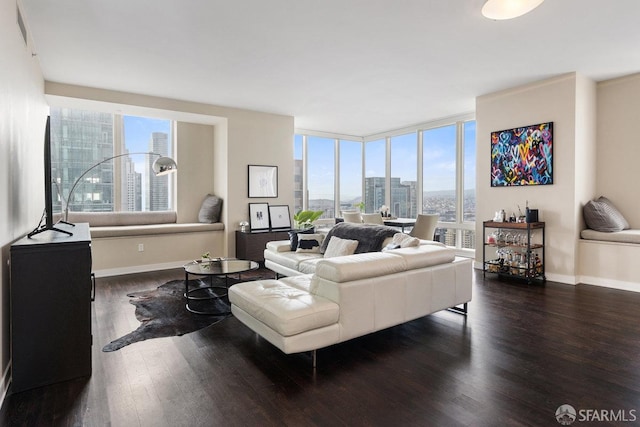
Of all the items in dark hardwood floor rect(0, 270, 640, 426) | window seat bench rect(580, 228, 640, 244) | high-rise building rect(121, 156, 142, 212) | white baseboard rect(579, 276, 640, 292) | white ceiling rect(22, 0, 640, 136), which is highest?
white ceiling rect(22, 0, 640, 136)

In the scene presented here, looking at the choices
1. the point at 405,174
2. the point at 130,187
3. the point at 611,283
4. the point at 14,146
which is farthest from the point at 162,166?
the point at 611,283

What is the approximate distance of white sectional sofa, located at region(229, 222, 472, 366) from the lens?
2.47 metres

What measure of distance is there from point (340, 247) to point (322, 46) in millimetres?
2237

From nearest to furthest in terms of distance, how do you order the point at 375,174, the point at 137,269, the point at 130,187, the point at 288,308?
1. the point at 288,308
2. the point at 137,269
3. the point at 130,187
4. the point at 375,174

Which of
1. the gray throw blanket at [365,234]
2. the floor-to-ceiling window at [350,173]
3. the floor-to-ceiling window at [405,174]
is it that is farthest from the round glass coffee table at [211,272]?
the floor-to-ceiling window at [350,173]

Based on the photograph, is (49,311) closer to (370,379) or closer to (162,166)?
(370,379)

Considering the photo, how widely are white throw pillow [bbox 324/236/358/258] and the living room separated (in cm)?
262

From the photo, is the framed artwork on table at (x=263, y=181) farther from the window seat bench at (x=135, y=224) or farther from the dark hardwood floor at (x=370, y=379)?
Answer: the dark hardwood floor at (x=370, y=379)

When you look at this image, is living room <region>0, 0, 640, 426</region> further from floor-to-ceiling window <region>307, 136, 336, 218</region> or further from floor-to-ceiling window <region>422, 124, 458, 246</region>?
floor-to-ceiling window <region>307, 136, 336, 218</region>

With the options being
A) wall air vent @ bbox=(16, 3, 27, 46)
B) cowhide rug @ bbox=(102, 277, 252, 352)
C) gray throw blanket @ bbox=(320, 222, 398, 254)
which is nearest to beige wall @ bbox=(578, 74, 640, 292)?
gray throw blanket @ bbox=(320, 222, 398, 254)

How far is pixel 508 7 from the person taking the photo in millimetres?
2680

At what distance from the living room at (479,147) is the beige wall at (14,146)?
15 mm

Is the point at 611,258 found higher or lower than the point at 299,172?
lower

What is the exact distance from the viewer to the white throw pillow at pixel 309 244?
4.80 meters
